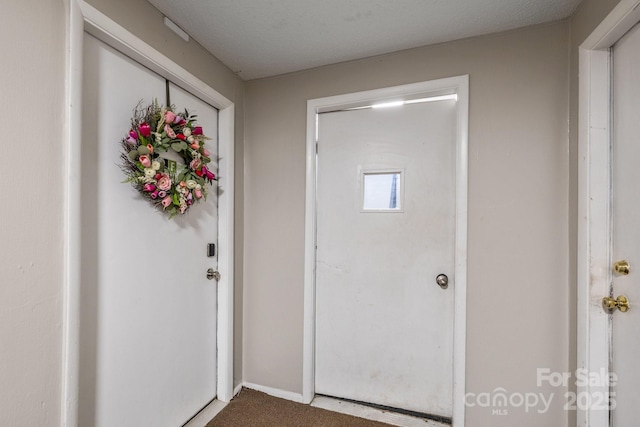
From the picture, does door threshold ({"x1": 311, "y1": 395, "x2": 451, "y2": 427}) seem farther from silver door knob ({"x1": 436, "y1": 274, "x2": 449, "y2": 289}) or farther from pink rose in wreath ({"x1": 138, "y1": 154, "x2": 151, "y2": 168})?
pink rose in wreath ({"x1": 138, "y1": 154, "x2": 151, "y2": 168})

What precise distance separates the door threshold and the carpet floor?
39 mm

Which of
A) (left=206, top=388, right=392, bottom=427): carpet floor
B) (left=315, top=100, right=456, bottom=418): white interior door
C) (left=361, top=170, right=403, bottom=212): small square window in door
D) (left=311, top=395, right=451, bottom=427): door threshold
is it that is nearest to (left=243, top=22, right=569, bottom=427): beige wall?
(left=315, top=100, right=456, bottom=418): white interior door

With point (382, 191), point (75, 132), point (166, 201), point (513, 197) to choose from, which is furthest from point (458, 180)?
point (75, 132)

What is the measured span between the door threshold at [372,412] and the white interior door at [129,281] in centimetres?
81

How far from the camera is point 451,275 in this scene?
1666 millimetres

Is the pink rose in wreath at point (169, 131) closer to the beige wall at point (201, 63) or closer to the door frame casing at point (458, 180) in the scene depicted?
the beige wall at point (201, 63)

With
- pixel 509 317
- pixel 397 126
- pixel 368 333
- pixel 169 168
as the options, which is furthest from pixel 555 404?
pixel 169 168

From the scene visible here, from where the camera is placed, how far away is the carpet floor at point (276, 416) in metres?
1.69

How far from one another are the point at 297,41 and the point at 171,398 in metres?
2.11

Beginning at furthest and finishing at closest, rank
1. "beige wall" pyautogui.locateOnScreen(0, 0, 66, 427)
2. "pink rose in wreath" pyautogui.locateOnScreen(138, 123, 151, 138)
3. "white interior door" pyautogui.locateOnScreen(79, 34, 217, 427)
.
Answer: "pink rose in wreath" pyautogui.locateOnScreen(138, 123, 151, 138) → "white interior door" pyautogui.locateOnScreen(79, 34, 217, 427) → "beige wall" pyautogui.locateOnScreen(0, 0, 66, 427)

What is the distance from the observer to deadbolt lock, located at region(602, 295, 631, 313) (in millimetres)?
1111

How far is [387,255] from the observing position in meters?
1.79

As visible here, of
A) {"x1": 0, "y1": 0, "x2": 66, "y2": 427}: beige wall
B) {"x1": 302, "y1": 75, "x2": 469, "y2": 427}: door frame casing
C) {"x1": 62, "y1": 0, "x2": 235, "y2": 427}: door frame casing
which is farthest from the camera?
{"x1": 302, "y1": 75, "x2": 469, "y2": 427}: door frame casing

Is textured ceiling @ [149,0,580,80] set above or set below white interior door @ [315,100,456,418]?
above
